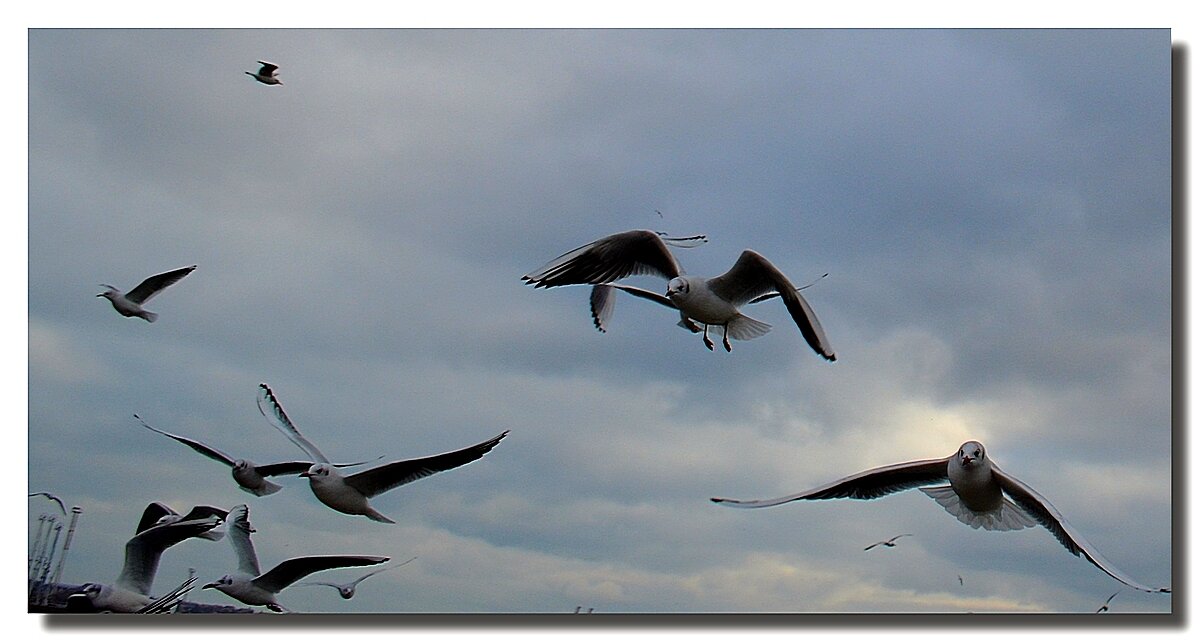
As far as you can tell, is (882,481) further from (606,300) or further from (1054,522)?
(606,300)

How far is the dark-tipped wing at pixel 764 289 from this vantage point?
4609 millimetres

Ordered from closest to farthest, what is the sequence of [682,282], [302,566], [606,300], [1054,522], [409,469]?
[1054,522], [302,566], [409,469], [682,282], [606,300]

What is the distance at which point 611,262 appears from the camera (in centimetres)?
498

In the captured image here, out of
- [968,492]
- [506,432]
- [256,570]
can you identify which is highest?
[506,432]

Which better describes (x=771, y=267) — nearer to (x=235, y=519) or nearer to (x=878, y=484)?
(x=878, y=484)

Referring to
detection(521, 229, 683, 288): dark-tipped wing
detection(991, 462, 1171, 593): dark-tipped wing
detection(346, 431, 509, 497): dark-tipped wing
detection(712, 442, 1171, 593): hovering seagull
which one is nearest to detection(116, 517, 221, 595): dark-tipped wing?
detection(346, 431, 509, 497): dark-tipped wing

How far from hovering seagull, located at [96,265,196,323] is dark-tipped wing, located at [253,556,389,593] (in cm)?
107

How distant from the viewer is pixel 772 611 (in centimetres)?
434

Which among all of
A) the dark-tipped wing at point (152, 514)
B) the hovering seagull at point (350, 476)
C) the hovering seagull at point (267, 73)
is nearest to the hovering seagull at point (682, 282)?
the hovering seagull at point (350, 476)

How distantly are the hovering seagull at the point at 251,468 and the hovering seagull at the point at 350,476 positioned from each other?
62 mm

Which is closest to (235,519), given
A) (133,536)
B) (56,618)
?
(133,536)

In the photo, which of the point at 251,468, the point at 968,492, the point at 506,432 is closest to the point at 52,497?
the point at 251,468

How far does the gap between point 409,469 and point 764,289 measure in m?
1.57
